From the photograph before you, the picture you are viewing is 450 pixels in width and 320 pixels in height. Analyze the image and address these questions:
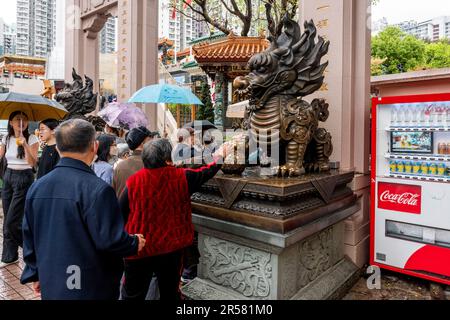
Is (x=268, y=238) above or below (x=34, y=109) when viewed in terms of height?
below

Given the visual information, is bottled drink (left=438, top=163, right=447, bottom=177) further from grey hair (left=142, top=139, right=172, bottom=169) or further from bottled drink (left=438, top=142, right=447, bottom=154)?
grey hair (left=142, top=139, right=172, bottom=169)

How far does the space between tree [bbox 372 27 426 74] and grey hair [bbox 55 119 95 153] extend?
22.2 meters

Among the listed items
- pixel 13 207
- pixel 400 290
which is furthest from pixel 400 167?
pixel 13 207

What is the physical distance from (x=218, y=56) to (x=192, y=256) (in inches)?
312

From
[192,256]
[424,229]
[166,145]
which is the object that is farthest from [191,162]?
[424,229]

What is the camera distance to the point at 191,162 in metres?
3.31

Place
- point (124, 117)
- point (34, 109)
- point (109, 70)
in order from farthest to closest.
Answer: point (109, 70) < point (124, 117) < point (34, 109)

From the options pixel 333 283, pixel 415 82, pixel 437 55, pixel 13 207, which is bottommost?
pixel 333 283

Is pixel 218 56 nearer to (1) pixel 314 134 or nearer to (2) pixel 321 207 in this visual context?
(1) pixel 314 134

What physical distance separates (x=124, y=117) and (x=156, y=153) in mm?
3089

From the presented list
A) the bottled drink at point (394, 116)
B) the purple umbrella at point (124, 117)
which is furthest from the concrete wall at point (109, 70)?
the bottled drink at point (394, 116)

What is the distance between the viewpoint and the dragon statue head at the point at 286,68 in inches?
128

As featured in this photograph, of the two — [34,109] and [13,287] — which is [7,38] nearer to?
[34,109]

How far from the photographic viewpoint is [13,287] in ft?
11.8
